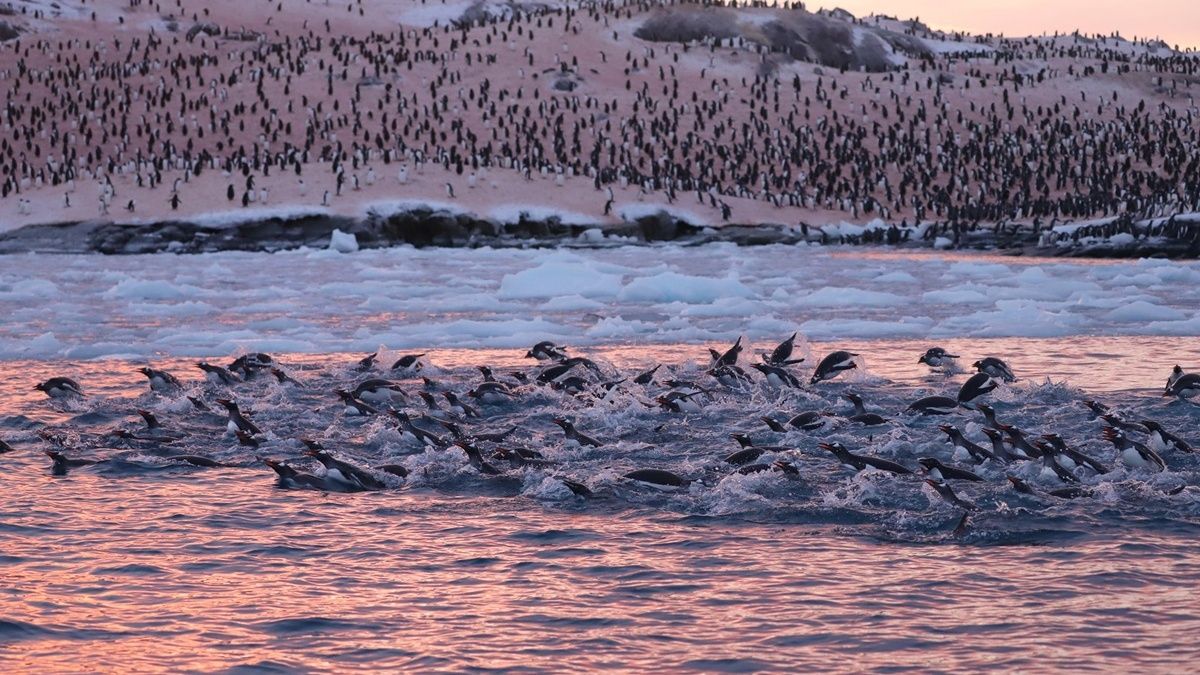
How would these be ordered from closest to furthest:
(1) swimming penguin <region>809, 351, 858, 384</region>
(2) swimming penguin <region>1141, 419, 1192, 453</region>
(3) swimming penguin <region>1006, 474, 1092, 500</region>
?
(3) swimming penguin <region>1006, 474, 1092, 500</region> < (2) swimming penguin <region>1141, 419, 1192, 453</region> < (1) swimming penguin <region>809, 351, 858, 384</region>

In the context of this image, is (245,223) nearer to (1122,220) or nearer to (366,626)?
(1122,220)

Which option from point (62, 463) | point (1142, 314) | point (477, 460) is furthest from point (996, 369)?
point (62, 463)

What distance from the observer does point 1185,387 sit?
12508 millimetres

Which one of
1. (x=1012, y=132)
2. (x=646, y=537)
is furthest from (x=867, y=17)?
(x=646, y=537)

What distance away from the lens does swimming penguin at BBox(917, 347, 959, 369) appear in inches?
595

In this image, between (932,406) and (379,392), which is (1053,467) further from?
(379,392)

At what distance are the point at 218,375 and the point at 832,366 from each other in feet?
21.6

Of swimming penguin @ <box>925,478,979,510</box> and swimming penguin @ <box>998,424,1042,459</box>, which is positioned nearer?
swimming penguin @ <box>925,478,979,510</box>

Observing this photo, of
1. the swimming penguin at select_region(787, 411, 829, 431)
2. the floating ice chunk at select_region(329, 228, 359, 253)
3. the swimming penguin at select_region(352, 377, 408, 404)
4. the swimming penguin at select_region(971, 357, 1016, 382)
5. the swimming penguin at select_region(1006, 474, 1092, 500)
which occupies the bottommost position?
the floating ice chunk at select_region(329, 228, 359, 253)

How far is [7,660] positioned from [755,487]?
198 inches

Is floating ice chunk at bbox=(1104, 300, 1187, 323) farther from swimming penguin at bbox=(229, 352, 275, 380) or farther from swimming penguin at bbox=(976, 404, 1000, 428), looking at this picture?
swimming penguin at bbox=(229, 352, 275, 380)

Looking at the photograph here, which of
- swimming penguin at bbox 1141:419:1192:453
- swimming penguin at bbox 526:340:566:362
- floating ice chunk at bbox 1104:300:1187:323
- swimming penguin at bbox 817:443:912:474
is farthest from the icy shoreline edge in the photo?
swimming penguin at bbox 817:443:912:474

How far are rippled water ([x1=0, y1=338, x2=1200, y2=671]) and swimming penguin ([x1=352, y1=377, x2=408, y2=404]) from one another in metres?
1.01

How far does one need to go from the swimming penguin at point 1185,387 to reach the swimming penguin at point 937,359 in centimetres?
287
